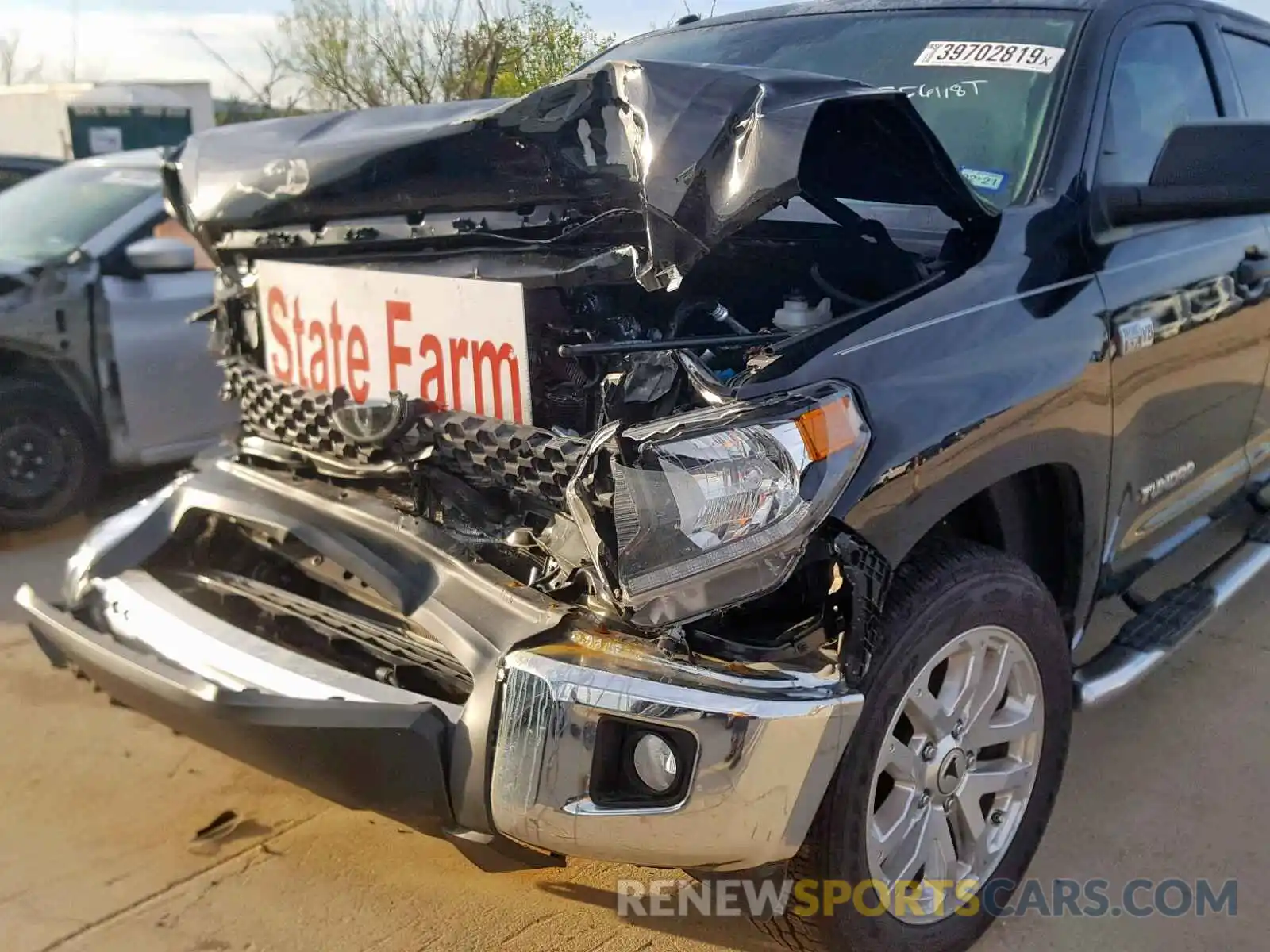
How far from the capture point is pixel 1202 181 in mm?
2314

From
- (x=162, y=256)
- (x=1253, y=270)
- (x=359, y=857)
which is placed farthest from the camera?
(x=162, y=256)

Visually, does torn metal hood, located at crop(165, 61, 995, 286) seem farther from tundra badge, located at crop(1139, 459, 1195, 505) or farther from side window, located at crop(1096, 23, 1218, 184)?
tundra badge, located at crop(1139, 459, 1195, 505)

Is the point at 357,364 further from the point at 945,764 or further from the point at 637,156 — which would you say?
the point at 945,764

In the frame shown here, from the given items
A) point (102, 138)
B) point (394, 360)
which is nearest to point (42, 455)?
point (394, 360)

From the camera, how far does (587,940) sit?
7.11 feet

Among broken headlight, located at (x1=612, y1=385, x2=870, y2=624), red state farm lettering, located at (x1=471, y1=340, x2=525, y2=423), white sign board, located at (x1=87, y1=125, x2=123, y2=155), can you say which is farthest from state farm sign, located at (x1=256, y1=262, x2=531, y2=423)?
white sign board, located at (x1=87, y1=125, x2=123, y2=155)

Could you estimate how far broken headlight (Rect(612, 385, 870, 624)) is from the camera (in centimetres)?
165

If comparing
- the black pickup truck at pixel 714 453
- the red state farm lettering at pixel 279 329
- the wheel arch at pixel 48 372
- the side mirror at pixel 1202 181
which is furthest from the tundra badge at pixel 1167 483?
the wheel arch at pixel 48 372

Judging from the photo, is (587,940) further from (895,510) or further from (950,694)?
(895,510)

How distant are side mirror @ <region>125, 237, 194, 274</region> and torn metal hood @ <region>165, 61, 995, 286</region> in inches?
83.0

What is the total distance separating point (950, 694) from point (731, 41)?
2033mm

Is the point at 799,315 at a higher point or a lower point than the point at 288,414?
higher

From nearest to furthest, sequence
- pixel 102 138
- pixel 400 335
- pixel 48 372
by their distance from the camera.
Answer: pixel 400 335 → pixel 48 372 → pixel 102 138

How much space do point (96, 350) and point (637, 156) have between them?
342cm
